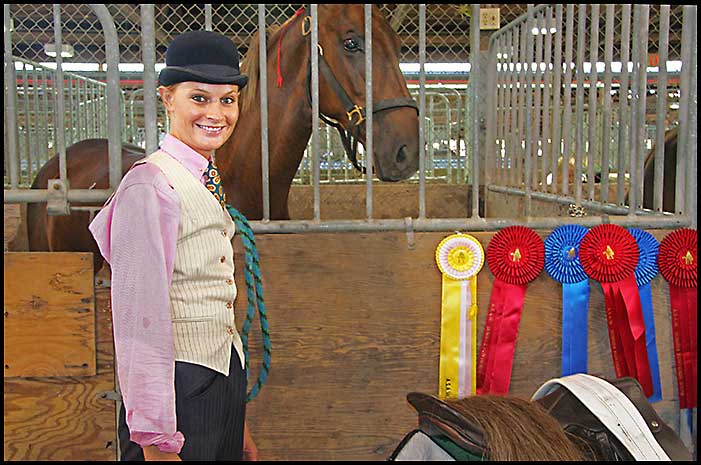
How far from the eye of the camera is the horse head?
6.14 ft

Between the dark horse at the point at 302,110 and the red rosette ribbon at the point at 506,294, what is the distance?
1.44 feet

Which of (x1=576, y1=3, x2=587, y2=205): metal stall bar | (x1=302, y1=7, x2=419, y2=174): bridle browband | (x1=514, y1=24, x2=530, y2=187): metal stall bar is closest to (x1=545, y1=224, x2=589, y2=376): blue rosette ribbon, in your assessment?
(x1=576, y1=3, x2=587, y2=205): metal stall bar

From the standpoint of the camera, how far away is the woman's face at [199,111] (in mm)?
1023

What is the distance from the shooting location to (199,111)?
103cm

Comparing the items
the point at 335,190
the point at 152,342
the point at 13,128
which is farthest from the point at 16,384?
the point at 335,190

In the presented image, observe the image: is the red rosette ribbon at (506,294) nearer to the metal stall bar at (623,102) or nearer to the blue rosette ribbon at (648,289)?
the blue rosette ribbon at (648,289)

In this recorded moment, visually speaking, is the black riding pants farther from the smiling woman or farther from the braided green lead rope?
the braided green lead rope

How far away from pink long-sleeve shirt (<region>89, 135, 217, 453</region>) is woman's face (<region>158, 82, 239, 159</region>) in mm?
121

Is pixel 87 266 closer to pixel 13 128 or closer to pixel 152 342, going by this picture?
pixel 13 128

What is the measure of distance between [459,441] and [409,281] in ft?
2.83

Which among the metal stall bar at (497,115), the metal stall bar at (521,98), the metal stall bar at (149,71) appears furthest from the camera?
the metal stall bar at (497,115)

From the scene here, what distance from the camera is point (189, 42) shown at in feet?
3.34

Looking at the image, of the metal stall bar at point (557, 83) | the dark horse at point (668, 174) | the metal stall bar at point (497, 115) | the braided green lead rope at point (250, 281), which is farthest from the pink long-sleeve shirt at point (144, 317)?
the dark horse at point (668, 174)

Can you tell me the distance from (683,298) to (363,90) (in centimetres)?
108
